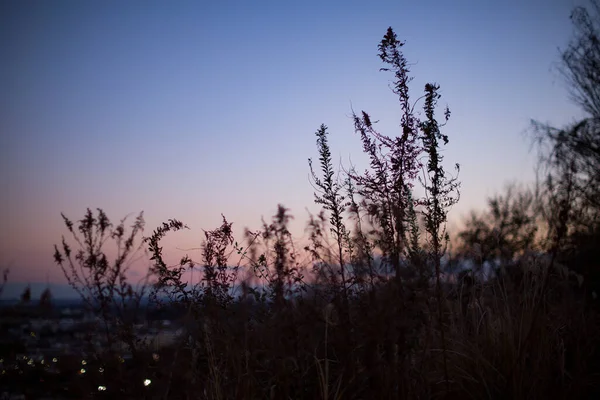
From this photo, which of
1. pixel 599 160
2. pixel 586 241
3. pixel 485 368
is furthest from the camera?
pixel 599 160

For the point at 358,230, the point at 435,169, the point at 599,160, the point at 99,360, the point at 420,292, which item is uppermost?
the point at 599,160

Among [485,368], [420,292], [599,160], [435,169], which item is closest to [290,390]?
[420,292]

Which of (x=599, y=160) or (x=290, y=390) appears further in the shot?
(x=599, y=160)

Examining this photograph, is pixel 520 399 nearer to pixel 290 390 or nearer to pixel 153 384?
pixel 290 390

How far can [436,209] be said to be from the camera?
3.24 metres

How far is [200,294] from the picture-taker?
3.98 meters

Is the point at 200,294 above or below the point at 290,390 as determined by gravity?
above

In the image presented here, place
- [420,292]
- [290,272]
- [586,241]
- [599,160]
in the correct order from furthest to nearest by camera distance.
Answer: [599,160] < [586,241] < [290,272] < [420,292]

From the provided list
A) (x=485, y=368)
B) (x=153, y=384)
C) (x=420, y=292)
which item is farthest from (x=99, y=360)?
(x=485, y=368)

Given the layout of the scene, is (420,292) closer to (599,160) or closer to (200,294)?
(200,294)

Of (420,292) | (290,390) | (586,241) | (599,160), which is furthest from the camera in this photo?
(599,160)

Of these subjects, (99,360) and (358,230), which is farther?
(358,230)

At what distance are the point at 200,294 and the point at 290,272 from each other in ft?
3.93

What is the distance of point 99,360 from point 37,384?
213 cm
